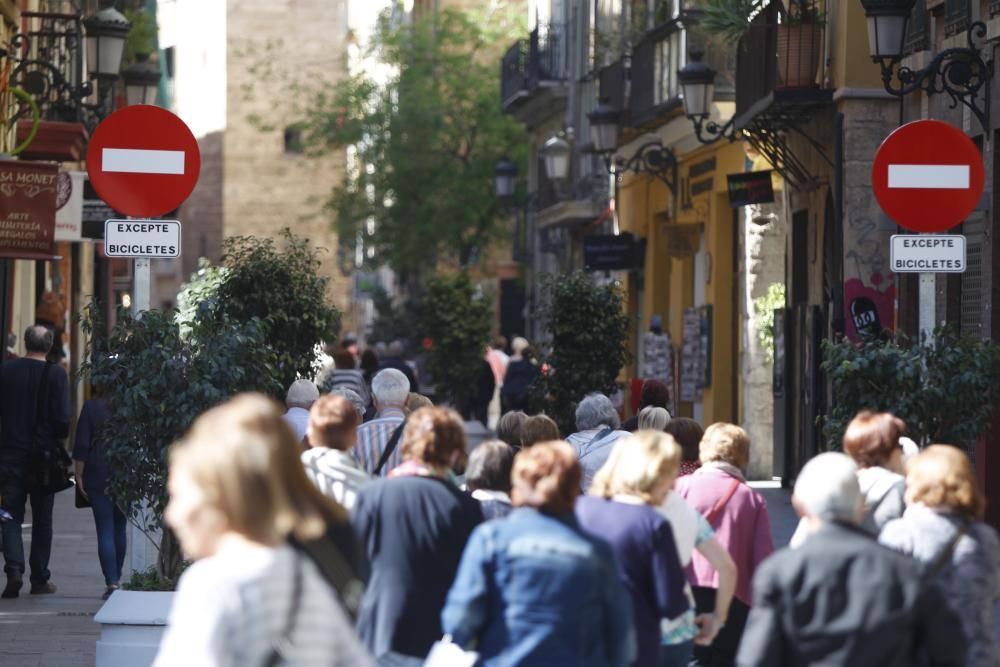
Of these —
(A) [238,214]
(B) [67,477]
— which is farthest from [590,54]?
(A) [238,214]

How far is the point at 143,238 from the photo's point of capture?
434 inches

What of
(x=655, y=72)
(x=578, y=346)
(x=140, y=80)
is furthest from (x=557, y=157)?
(x=578, y=346)

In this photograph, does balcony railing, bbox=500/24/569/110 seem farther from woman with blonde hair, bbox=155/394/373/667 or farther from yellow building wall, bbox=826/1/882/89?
woman with blonde hair, bbox=155/394/373/667

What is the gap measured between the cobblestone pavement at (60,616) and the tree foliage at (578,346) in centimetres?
531

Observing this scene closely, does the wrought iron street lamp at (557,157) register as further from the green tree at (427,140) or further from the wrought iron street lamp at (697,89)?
the green tree at (427,140)

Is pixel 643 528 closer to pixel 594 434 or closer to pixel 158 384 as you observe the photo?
pixel 158 384

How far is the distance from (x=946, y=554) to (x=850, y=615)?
0.74 metres

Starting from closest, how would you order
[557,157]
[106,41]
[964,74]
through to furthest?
[964,74], [106,41], [557,157]

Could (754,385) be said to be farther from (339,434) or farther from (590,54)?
(339,434)

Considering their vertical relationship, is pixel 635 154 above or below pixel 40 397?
above

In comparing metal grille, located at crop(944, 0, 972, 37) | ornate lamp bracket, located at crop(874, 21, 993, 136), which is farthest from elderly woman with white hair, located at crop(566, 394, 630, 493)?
metal grille, located at crop(944, 0, 972, 37)

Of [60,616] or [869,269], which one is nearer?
[60,616]

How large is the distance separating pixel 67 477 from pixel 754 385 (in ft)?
40.2

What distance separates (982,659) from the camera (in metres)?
6.73
